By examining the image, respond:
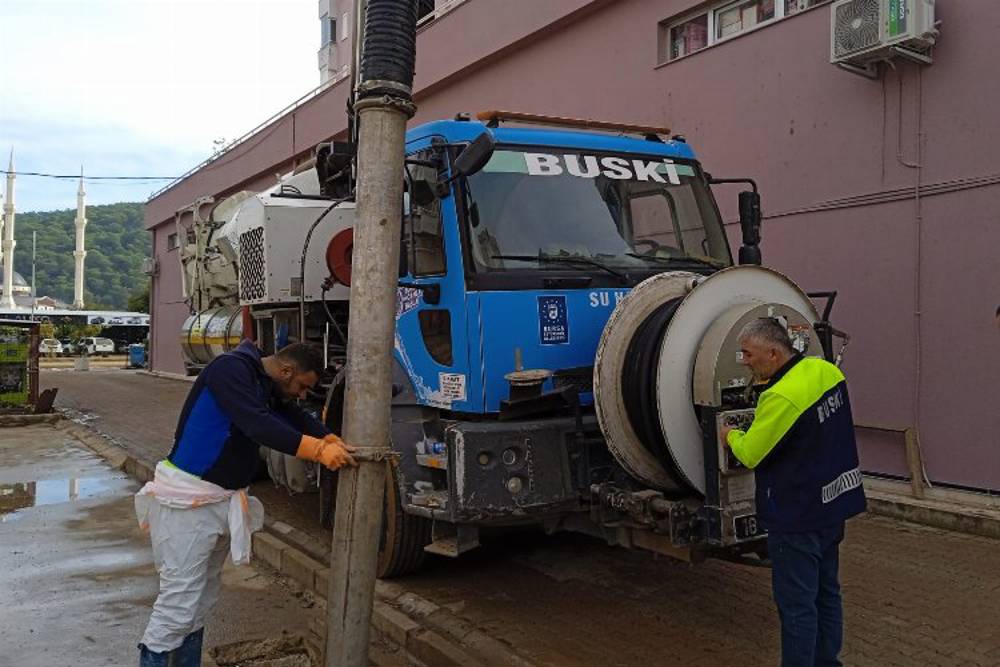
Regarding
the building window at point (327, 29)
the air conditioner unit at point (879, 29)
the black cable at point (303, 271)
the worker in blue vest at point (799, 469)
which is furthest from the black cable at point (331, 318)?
the building window at point (327, 29)

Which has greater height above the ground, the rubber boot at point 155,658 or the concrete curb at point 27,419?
the rubber boot at point 155,658

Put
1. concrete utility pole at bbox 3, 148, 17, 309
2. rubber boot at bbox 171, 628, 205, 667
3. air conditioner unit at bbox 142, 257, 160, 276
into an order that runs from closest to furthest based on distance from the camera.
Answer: rubber boot at bbox 171, 628, 205, 667 < air conditioner unit at bbox 142, 257, 160, 276 < concrete utility pole at bbox 3, 148, 17, 309

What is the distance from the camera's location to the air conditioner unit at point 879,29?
21.5 ft

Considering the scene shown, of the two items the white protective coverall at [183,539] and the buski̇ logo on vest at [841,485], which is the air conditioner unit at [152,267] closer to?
the white protective coverall at [183,539]

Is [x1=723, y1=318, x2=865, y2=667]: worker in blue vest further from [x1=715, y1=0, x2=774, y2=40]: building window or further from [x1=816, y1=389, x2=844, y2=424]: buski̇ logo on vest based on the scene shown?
[x1=715, y1=0, x2=774, y2=40]: building window

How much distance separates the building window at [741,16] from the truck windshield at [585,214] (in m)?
4.10

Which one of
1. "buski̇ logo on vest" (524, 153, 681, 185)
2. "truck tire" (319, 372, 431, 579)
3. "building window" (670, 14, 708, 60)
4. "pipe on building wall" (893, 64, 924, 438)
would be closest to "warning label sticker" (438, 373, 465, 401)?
"truck tire" (319, 372, 431, 579)

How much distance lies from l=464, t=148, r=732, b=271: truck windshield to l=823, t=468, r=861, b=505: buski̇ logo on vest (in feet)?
5.97

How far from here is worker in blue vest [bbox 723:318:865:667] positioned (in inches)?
128

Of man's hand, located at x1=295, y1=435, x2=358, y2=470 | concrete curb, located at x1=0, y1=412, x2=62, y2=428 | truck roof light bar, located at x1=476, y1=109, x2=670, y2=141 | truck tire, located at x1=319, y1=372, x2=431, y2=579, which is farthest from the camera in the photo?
concrete curb, located at x1=0, y1=412, x2=62, y2=428

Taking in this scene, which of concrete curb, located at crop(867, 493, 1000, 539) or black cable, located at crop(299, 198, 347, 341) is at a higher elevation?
black cable, located at crop(299, 198, 347, 341)

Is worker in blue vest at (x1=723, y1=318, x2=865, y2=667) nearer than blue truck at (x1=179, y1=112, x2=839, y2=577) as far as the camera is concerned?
Yes

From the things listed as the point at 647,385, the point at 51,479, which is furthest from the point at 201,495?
the point at 51,479

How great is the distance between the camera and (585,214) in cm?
480
